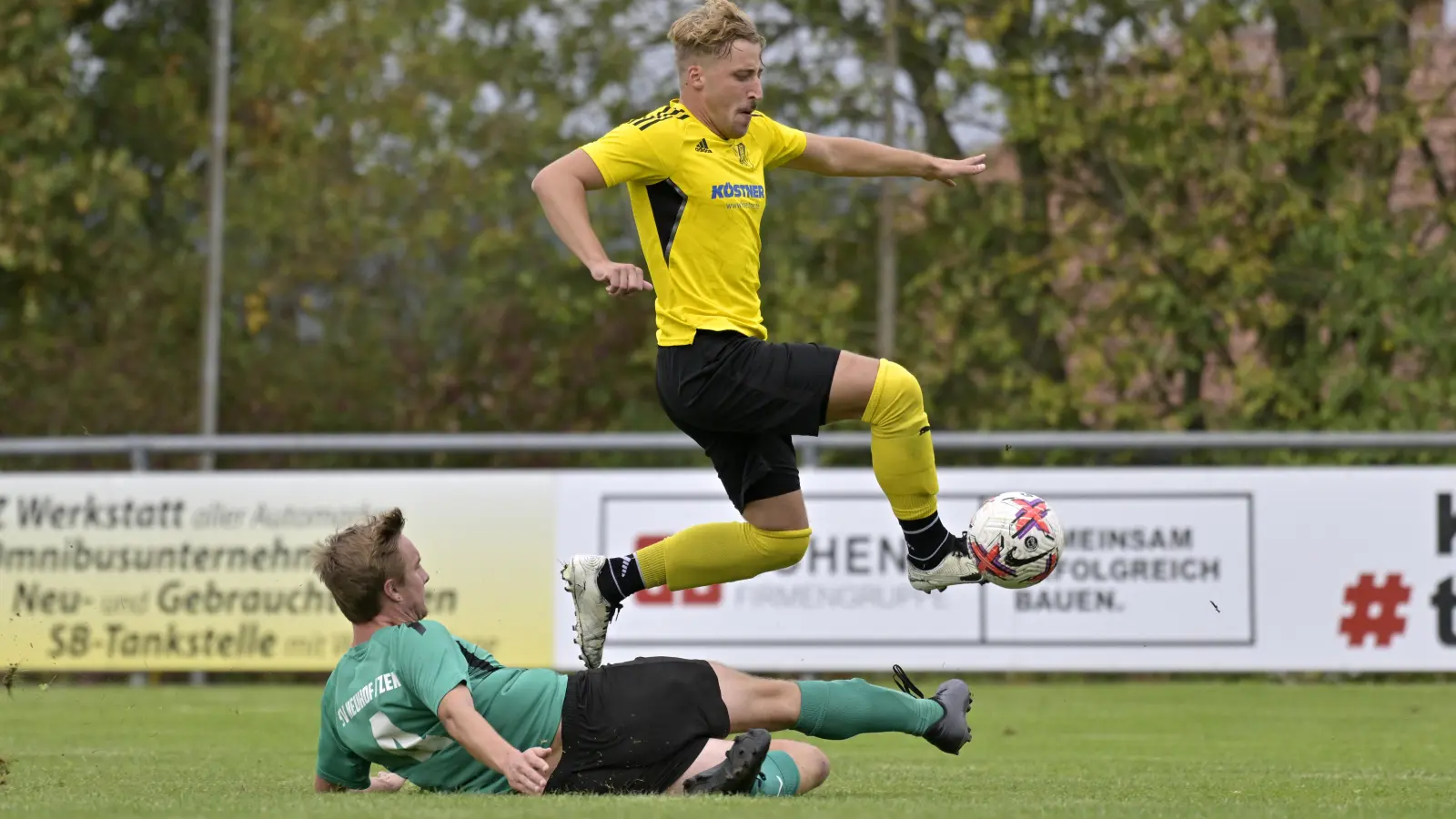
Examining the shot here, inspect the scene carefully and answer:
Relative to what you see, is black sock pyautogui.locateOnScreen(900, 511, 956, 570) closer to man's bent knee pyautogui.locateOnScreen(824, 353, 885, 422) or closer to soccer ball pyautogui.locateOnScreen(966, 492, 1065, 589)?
soccer ball pyautogui.locateOnScreen(966, 492, 1065, 589)

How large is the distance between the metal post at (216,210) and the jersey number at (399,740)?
9.45m

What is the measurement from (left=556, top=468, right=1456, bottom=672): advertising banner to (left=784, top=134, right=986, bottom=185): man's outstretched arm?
490cm

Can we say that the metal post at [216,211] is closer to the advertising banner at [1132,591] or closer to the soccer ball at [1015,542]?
the advertising banner at [1132,591]

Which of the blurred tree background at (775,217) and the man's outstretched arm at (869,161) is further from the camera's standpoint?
the blurred tree background at (775,217)

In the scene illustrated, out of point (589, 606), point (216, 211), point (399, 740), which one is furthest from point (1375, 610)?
point (216, 211)

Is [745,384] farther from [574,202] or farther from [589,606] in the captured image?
[589,606]

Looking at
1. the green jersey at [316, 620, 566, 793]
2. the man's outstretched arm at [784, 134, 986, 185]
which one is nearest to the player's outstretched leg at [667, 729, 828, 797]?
Answer: the green jersey at [316, 620, 566, 793]

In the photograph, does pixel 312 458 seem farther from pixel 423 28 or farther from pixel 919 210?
pixel 919 210

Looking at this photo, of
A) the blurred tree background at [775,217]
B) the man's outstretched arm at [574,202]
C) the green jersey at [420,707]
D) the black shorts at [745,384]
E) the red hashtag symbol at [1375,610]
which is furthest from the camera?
the blurred tree background at [775,217]

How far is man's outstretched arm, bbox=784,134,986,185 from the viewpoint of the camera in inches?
257

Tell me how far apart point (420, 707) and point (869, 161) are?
243 centimetres

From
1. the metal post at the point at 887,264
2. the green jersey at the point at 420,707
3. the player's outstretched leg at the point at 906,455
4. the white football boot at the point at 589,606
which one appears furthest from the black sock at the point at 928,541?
the metal post at the point at 887,264

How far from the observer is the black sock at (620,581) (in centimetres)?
641

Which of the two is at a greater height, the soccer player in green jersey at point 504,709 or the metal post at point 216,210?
the metal post at point 216,210
